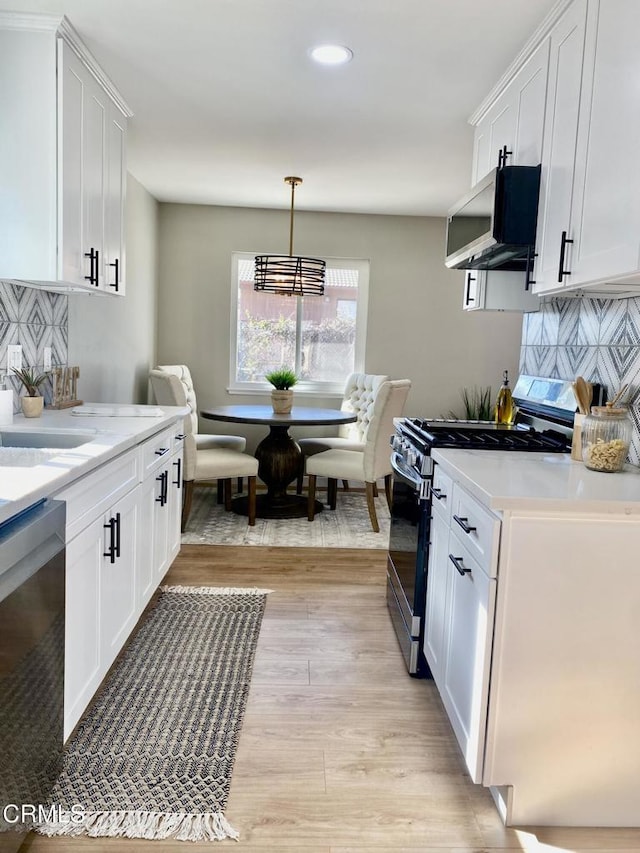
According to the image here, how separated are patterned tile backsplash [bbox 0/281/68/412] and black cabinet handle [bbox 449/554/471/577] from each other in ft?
6.37

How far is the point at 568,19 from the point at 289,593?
262 cm

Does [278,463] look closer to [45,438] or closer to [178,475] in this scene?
[178,475]

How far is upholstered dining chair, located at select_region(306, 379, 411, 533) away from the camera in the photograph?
4.34 metres

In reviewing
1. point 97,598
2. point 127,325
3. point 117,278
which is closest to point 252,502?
point 127,325

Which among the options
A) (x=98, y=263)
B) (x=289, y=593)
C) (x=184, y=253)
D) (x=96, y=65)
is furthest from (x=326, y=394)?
(x=96, y=65)

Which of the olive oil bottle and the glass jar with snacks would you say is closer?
the glass jar with snacks

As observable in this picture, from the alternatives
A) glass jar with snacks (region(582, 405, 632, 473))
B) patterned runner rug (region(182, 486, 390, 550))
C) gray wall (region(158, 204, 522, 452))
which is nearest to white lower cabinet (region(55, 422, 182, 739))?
patterned runner rug (region(182, 486, 390, 550))

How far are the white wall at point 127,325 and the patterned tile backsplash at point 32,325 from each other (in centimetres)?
16

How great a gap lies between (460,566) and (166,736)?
106 centimetres

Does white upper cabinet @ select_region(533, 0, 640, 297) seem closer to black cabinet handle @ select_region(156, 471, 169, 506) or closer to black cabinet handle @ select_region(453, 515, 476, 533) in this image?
black cabinet handle @ select_region(453, 515, 476, 533)

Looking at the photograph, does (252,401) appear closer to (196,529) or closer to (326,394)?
(326,394)

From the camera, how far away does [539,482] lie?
1.76 m

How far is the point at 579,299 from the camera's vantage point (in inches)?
99.7

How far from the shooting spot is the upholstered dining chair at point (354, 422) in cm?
502
